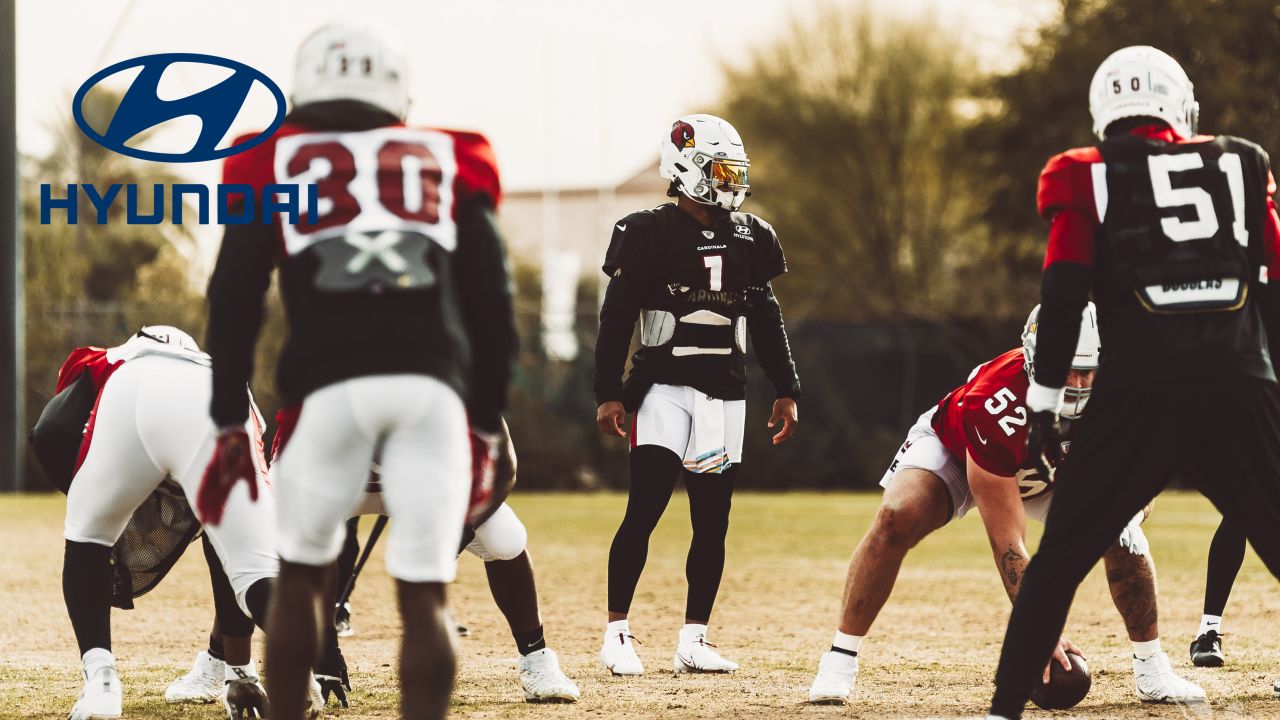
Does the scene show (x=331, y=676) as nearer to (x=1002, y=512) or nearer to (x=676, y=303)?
(x=676, y=303)

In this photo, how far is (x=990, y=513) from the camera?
5.86 metres

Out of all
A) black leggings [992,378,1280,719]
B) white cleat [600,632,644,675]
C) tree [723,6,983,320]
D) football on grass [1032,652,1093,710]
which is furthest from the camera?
tree [723,6,983,320]

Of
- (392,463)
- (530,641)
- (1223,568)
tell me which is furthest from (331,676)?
(1223,568)

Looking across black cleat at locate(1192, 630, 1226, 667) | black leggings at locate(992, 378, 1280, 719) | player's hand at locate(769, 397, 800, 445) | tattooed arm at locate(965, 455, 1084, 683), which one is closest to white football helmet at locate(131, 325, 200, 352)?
player's hand at locate(769, 397, 800, 445)

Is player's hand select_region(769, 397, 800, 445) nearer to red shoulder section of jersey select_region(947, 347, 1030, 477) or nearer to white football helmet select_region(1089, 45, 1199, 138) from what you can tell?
red shoulder section of jersey select_region(947, 347, 1030, 477)

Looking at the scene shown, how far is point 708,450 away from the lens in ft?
22.5

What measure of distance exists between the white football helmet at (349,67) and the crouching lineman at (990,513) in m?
2.64

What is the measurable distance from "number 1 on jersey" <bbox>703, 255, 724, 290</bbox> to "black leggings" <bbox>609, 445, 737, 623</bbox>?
0.74 m

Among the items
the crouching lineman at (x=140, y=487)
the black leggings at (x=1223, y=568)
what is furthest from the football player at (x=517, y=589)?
the black leggings at (x=1223, y=568)

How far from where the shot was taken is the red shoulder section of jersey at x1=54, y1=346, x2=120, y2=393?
5.64 m

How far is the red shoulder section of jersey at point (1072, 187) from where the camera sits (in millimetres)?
4551

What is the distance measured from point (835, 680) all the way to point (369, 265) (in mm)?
2706

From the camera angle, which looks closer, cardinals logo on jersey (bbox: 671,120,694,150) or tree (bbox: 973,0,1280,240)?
cardinals logo on jersey (bbox: 671,120,694,150)

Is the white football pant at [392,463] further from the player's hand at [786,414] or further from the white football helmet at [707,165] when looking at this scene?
the player's hand at [786,414]
